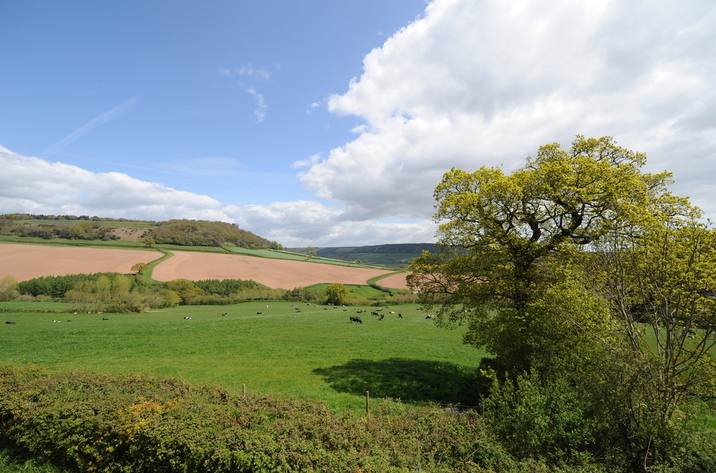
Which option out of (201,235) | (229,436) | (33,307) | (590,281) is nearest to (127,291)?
(33,307)

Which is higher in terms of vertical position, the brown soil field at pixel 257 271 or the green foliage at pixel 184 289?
the brown soil field at pixel 257 271

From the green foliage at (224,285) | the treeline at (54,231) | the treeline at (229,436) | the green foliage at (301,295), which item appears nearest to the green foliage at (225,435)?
the treeline at (229,436)

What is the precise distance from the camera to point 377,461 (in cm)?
754

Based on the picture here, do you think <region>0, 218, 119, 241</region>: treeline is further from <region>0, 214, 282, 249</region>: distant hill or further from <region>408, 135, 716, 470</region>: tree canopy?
<region>408, 135, 716, 470</region>: tree canopy

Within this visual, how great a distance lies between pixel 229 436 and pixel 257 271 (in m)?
90.3

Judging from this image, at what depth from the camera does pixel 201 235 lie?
133m

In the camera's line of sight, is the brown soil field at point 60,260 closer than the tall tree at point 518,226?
No

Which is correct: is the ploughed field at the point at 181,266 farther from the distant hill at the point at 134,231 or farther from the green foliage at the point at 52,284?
the distant hill at the point at 134,231

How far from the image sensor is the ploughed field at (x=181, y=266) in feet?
234

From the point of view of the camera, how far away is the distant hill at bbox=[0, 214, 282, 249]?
111750mm

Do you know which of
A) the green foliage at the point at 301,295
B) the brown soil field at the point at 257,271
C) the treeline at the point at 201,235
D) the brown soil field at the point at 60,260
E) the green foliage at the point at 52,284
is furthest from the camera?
the treeline at the point at 201,235

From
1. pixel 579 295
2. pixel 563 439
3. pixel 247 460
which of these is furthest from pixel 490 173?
pixel 247 460

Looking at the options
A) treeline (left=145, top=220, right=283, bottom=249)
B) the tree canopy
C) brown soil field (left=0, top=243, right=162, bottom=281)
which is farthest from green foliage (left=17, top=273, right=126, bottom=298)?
the tree canopy

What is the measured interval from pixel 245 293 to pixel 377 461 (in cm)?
7694
